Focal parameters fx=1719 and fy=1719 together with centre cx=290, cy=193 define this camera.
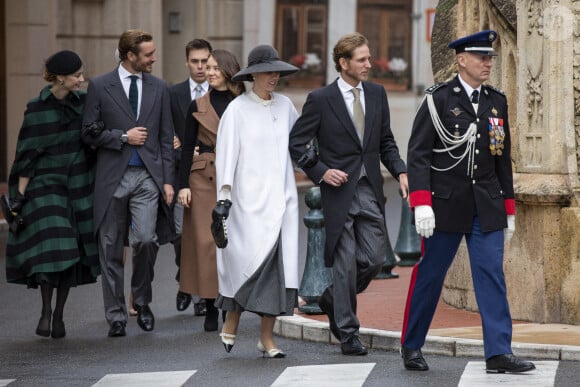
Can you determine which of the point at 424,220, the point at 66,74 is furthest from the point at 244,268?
the point at 66,74

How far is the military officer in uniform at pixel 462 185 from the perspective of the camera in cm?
941

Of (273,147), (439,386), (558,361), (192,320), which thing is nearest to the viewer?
(439,386)

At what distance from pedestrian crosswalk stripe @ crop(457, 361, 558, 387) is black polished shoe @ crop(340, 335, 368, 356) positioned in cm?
83

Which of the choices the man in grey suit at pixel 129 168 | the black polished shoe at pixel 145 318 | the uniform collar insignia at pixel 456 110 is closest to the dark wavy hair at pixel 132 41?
the man in grey suit at pixel 129 168

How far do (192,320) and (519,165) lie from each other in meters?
2.69

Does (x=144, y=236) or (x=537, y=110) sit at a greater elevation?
(x=537, y=110)

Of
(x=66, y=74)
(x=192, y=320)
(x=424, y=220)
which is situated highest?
(x=66, y=74)

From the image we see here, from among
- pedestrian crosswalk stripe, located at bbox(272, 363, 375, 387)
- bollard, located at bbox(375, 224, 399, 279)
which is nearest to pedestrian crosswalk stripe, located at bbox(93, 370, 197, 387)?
pedestrian crosswalk stripe, located at bbox(272, 363, 375, 387)

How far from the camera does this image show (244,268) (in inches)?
406

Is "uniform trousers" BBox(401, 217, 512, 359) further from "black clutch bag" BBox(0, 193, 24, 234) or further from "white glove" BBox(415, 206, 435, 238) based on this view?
"black clutch bag" BBox(0, 193, 24, 234)

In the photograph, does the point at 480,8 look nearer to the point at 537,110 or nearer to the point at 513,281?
the point at 537,110

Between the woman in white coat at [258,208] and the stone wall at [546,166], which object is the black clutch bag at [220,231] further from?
the stone wall at [546,166]

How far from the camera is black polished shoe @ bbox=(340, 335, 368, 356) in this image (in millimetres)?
10211

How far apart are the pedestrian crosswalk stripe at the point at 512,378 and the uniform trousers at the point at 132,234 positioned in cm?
290
